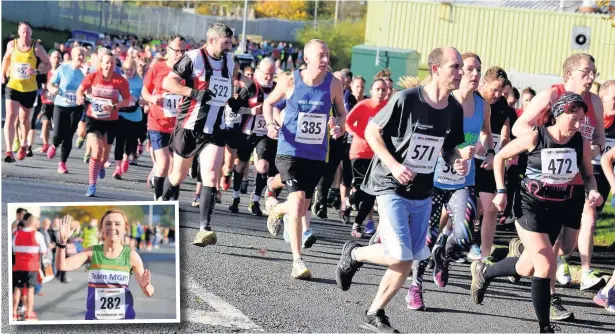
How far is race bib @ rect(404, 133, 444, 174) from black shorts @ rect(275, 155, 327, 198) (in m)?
2.07

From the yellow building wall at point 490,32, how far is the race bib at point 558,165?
44158 mm

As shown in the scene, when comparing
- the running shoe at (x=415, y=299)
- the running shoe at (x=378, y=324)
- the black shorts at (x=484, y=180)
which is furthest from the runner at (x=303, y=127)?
the running shoe at (x=378, y=324)

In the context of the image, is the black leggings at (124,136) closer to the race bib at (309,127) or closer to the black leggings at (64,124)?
the black leggings at (64,124)

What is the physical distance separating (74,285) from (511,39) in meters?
48.2

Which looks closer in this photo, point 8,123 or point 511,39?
point 8,123

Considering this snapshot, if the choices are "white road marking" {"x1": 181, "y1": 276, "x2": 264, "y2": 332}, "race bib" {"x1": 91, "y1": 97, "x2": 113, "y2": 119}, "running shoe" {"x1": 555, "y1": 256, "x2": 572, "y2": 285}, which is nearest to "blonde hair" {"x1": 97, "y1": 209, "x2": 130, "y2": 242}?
"white road marking" {"x1": 181, "y1": 276, "x2": 264, "y2": 332}

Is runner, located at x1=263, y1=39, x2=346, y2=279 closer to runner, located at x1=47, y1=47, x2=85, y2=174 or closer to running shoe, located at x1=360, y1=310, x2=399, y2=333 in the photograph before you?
running shoe, located at x1=360, y1=310, x2=399, y2=333

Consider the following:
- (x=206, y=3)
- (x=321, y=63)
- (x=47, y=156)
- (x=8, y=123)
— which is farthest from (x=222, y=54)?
(x=206, y=3)

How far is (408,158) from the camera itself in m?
7.23

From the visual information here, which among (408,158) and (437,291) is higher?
(408,158)

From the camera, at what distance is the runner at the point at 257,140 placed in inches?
521

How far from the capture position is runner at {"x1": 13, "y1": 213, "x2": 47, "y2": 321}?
550 centimetres

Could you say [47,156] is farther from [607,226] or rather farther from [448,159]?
[448,159]

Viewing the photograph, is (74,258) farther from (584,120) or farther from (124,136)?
(124,136)
